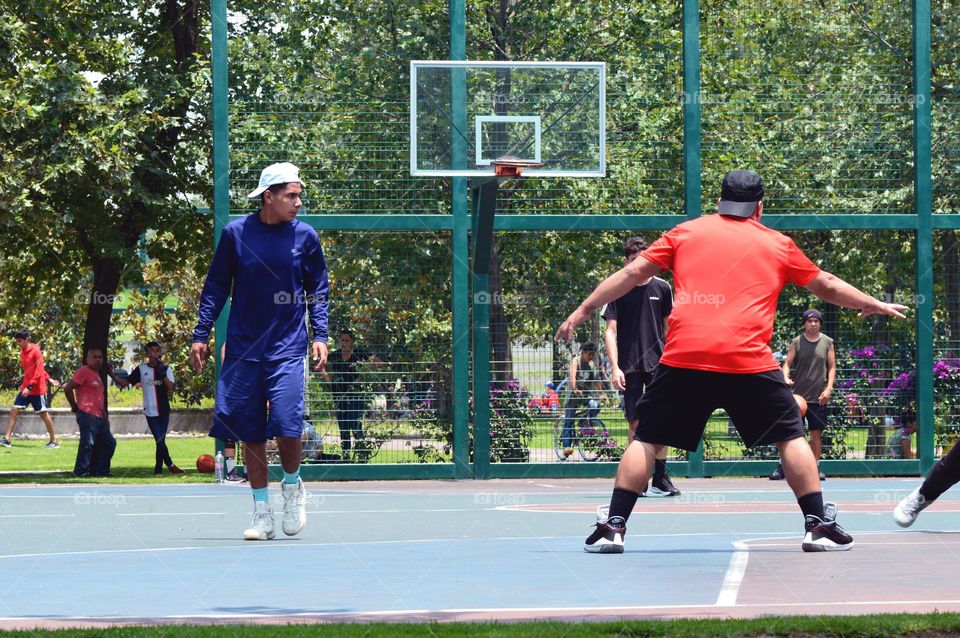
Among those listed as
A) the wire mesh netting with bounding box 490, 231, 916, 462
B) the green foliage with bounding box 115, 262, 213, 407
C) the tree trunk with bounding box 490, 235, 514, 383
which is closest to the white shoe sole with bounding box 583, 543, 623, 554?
the wire mesh netting with bounding box 490, 231, 916, 462

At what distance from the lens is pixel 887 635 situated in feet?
18.1

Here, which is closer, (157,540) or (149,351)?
(157,540)

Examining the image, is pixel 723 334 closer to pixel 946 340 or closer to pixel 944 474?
pixel 944 474

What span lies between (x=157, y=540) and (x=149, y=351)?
35.7 ft

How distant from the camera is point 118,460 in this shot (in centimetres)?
2317

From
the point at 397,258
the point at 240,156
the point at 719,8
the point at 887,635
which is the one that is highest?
the point at 719,8

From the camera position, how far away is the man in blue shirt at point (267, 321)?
926 cm

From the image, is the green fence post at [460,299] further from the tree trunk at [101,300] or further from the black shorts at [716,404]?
the black shorts at [716,404]

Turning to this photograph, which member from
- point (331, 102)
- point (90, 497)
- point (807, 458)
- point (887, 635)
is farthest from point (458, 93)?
point (887, 635)

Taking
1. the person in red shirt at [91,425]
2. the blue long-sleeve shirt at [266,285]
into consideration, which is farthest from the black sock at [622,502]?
the person in red shirt at [91,425]

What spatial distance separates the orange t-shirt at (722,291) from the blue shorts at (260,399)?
7.73ft

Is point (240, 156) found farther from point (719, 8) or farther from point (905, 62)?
point (905, 62)

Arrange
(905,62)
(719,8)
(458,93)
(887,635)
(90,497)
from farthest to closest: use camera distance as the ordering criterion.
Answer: (719,8), (905,62), (458,93), (90,497), (887,635)

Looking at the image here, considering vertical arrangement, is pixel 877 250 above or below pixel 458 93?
below
